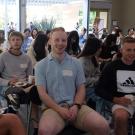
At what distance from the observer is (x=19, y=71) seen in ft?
12.7

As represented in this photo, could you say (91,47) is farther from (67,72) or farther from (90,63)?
(67,72)

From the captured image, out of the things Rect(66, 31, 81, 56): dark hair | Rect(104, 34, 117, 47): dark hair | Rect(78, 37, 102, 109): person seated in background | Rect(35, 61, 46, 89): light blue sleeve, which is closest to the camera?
Rect(35, 61, 46, 89): light blue sleeve

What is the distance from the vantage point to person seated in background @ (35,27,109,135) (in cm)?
258

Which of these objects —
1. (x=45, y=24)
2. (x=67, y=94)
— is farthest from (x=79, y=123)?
(x=45, y=24)

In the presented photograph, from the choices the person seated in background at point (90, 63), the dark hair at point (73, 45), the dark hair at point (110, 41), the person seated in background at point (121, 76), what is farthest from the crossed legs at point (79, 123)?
the dark hair at point (110, 41)

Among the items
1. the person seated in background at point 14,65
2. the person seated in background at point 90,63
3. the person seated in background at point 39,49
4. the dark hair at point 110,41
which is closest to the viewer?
the person seated in background at point 90,63

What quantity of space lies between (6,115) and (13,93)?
49cm

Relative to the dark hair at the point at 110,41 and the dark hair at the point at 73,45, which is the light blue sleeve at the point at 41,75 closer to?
the dark hair at the point at 73,45

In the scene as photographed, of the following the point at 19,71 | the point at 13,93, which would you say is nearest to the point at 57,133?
the point at 13,93

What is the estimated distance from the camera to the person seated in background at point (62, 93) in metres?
2.58

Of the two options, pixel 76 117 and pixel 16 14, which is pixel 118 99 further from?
pixel 16 14

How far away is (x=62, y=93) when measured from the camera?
9.13 ft

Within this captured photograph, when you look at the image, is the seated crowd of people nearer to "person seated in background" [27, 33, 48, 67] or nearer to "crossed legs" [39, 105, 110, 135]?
"crossed legs" [39, 105, 110, 135]

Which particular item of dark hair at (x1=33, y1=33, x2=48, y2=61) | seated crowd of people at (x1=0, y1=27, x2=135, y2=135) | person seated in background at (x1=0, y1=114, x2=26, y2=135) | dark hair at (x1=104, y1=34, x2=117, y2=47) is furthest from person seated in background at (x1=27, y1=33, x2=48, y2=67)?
person seated in background at (x1=0, y1=114, x2=26, y2=135)
